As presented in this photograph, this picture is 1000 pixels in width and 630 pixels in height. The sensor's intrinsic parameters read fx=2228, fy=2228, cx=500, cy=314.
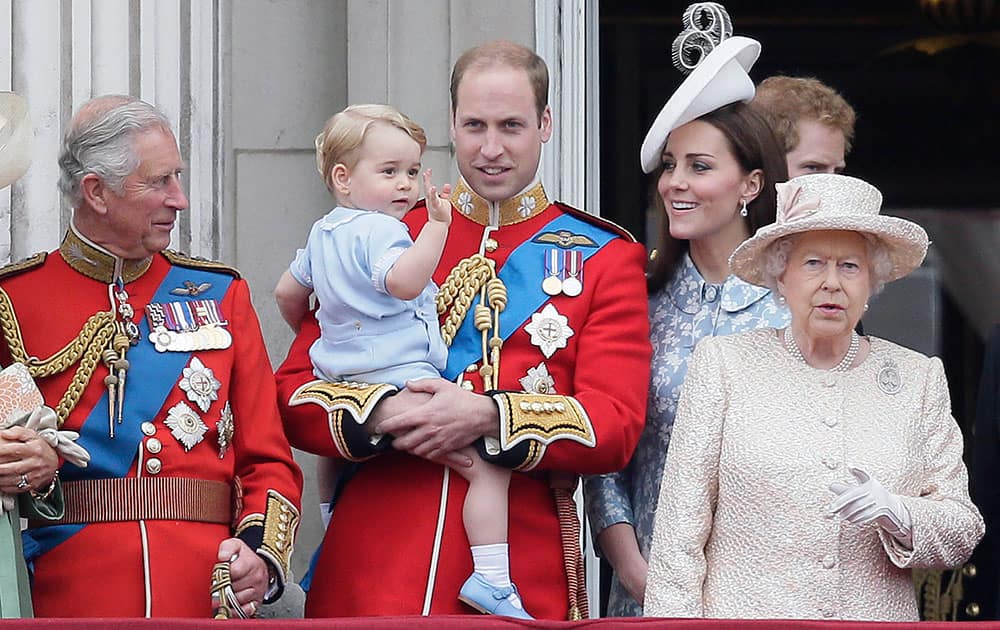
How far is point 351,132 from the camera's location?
4.37 metres

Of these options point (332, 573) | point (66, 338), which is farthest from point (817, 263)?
point (66, 338)

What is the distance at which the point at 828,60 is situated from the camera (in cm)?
821

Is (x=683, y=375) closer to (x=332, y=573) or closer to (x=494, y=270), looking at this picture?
(x=494, y=270)

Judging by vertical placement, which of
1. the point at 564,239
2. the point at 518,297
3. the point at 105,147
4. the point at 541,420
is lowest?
the point at 541,420

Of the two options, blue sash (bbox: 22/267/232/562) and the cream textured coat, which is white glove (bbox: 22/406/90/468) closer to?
blue sash (bbox: 22/267/232/562)

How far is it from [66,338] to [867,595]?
157 cm

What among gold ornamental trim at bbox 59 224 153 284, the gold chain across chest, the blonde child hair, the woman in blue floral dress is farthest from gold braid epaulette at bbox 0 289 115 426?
the woman in blue floral dress

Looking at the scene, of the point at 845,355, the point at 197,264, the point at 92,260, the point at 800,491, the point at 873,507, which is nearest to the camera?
the point at 873,507

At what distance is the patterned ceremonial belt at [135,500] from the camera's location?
13.6 feet

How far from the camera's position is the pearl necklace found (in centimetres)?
408

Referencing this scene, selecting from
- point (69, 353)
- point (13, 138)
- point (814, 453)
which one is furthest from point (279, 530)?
point (814, 453)

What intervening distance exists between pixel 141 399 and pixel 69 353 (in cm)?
16

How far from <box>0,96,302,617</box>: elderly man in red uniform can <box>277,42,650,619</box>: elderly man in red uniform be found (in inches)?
5.4

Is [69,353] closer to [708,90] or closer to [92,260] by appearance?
[92,260]
